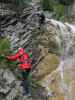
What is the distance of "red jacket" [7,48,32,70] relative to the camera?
6.05 metres

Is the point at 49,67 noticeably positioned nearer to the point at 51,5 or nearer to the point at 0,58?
the point at 0,58

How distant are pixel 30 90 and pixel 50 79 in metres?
0.39

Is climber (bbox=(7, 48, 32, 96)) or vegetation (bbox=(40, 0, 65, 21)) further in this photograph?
vegetation (bbox=(40, 0, 65, 21))

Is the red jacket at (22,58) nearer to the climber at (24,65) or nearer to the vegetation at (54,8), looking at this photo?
the climber at (24,65)

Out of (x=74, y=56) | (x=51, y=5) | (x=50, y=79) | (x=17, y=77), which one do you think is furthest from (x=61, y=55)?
(x=51, y=5)

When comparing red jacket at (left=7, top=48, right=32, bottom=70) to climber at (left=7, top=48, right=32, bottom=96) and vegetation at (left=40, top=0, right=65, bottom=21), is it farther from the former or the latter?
vegetation at (left=40, top=0, right=65, bottom=21)

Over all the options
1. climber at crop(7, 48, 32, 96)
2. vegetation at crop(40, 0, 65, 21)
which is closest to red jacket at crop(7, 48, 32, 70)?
climber at crop(7, 48, 32, 96)

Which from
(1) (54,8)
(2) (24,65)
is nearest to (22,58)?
(2) (24,65)

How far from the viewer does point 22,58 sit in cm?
612

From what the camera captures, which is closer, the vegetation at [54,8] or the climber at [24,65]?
the climber at [24,65]

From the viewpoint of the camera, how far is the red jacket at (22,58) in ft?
19.9

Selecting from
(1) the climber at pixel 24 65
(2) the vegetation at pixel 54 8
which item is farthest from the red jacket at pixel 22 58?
(2) the vegetation at pixel 54 8

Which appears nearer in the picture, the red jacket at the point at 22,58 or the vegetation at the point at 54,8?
the red jacket at the point at 22,58

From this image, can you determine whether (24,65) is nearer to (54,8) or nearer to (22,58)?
(22,58)
